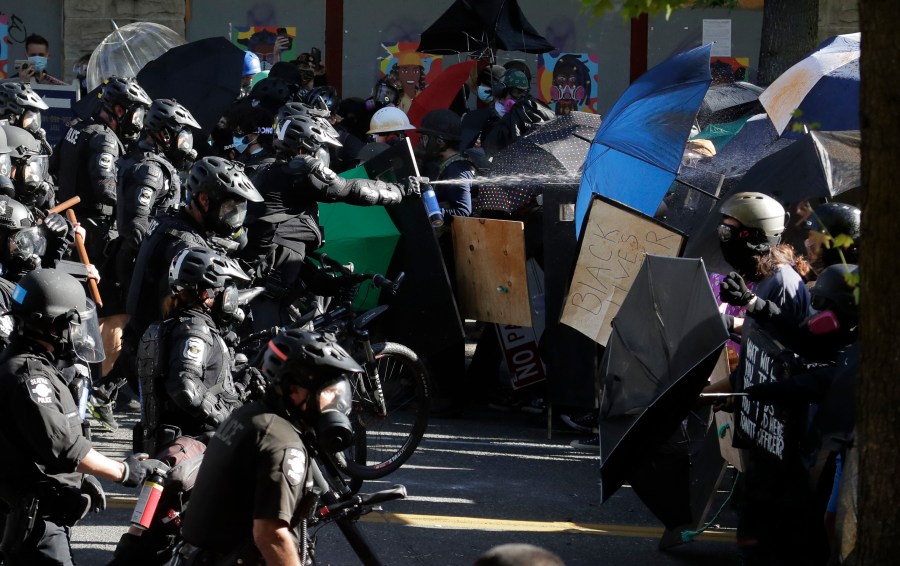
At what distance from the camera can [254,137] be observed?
10898mm

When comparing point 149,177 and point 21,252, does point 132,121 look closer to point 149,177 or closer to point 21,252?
point 149,177

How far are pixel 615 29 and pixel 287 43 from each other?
14.4 ft

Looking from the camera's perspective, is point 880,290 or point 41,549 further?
point 41,549

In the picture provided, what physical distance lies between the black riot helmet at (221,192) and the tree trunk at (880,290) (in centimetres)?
419

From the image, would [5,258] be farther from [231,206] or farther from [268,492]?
[268,492]

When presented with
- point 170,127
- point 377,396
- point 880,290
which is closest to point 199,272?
point 377,396

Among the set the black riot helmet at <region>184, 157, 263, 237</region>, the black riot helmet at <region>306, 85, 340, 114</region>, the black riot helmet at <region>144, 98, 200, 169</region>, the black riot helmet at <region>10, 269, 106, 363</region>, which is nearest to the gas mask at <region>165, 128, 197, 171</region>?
the black riot helmet at <region>144, 98, 200, 169</region>

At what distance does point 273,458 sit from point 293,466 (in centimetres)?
7

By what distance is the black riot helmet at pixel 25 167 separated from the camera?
28.0 ft

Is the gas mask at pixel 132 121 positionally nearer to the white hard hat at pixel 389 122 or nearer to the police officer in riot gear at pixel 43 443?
the white hard hat at pixel 389 122

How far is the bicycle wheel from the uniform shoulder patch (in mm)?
2898

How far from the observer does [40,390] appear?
460 centimetres

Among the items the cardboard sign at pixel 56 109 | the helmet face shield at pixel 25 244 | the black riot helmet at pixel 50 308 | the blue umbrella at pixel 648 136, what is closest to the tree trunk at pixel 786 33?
the blue umbrella at pixel 648 136

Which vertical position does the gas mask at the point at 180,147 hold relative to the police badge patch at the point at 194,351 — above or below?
above
